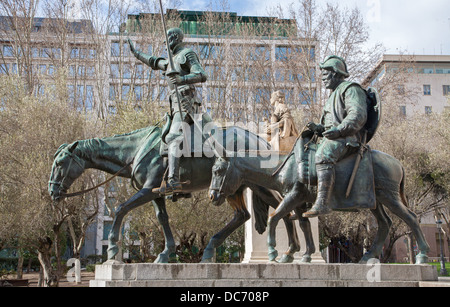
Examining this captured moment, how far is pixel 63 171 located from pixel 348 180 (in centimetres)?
543

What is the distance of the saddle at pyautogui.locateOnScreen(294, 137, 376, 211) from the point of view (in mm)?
7598

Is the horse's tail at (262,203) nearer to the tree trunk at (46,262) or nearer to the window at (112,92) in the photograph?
the tree trunk at (46,262)

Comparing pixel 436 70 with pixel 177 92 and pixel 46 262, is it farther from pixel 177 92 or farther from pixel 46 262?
pixel 177 92

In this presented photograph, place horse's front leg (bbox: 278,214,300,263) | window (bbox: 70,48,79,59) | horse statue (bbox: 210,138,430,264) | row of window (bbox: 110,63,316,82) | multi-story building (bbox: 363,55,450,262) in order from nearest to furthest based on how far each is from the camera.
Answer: horse statue (bbox: 210,138,430,264)
horse's front leg (bbox: 278,214,300,263)
row of window (bbox: 110,63,316,82)
window (bbox: 70,48,79,59)
multi-story building (bbox: 363,55,450,262)

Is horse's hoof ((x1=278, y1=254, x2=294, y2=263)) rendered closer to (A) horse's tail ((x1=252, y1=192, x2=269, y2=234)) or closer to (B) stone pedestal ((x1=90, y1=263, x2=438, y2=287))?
(A) horse's tail ((x1=252, y1=192, x2=269, y2=234))

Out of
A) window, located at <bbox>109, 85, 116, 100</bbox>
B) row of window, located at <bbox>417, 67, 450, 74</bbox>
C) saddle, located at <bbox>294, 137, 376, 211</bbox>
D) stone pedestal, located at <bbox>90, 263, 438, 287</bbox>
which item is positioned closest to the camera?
stone pedestal, located at <bbox>90, 263, 438, 287</bbox>

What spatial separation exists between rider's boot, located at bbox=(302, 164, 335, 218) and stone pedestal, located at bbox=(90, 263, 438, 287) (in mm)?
828

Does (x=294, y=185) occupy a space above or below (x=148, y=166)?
below

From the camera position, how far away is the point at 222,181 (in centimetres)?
788

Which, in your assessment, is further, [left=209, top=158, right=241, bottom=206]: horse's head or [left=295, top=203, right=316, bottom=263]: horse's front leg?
[left=295, top=203, right=316, bottom=263]: horse's front leg

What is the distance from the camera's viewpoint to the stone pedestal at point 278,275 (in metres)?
7.03

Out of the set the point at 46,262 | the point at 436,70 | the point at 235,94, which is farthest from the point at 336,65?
the point at 436,70

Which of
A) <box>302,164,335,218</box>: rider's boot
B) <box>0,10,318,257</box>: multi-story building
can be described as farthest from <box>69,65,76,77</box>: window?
<box>302,164,335,218</box>: rider's boot
